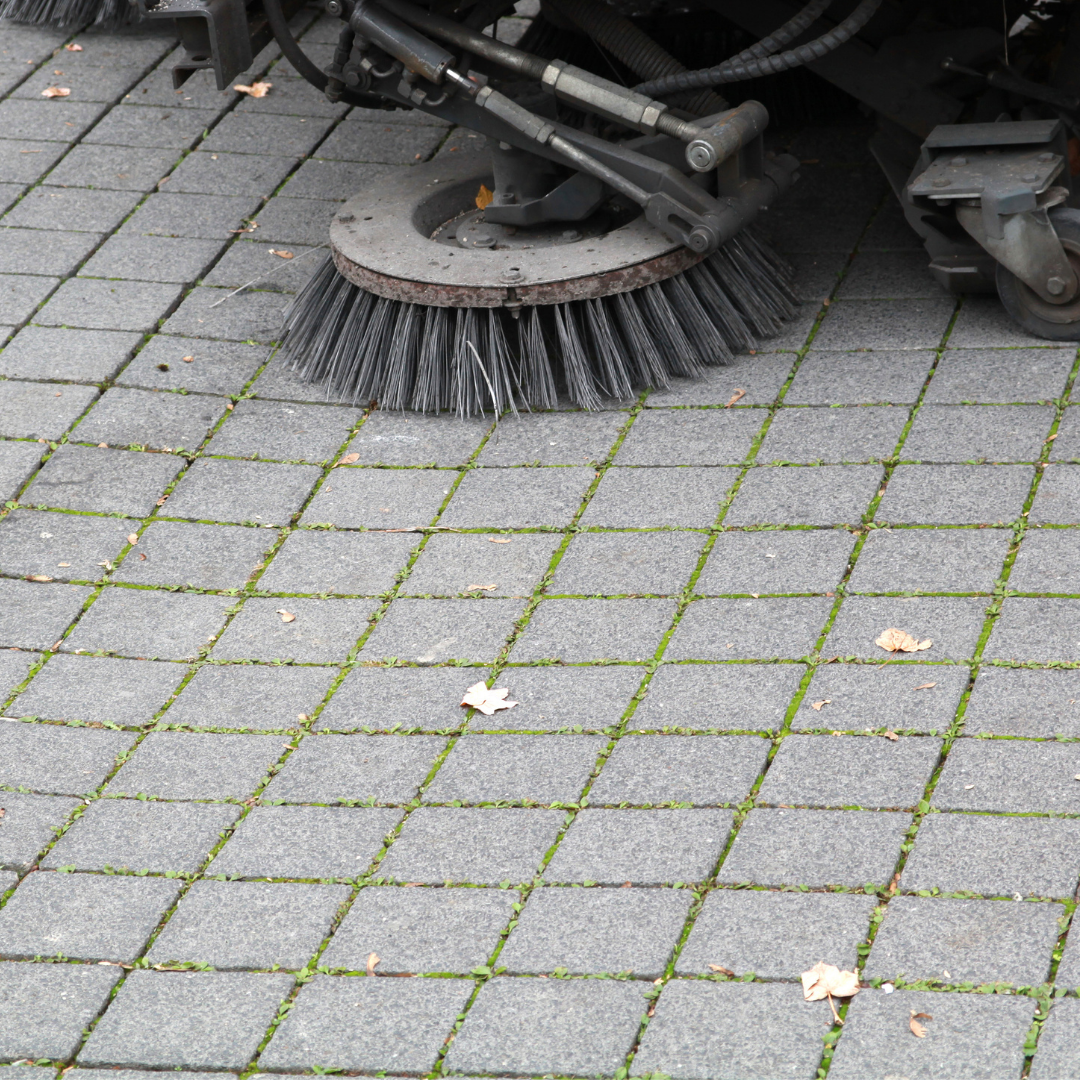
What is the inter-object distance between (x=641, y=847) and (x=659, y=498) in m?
1.13

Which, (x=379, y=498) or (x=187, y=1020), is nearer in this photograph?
(x=187, y=1020)

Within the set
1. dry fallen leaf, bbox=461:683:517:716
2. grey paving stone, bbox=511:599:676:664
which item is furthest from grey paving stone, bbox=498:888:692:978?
grey paving stone, bbox=511:599:676:664

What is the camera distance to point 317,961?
8.47ft

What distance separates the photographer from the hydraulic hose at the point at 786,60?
382cm

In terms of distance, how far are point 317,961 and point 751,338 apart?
2.22 m

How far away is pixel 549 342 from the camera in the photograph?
4.07 meters

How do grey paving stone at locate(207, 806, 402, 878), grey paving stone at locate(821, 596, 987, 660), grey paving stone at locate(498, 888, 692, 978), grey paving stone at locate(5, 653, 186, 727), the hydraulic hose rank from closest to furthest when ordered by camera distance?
grey paving stone at locate(498, 888, 692, 978), grey paving stone at locate(207, 806, 402, 878), grey paving stone at locate(821, 596, 987, 660), grey paving stone at locate(5, 653, 186, 727), the hydraulic hose

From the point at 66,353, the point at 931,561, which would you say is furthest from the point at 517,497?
the point at 66,353

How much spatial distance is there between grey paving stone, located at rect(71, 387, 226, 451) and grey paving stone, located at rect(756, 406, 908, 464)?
150 cm

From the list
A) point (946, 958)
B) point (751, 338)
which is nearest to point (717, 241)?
point (751, 338)

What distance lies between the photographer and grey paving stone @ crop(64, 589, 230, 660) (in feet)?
11.0

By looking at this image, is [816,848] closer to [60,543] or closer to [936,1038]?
[936,1038]

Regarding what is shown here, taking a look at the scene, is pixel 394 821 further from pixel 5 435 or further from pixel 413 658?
pixel 5 435

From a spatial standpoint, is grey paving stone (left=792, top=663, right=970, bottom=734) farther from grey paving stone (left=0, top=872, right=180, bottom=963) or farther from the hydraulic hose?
the hydraulic hose
